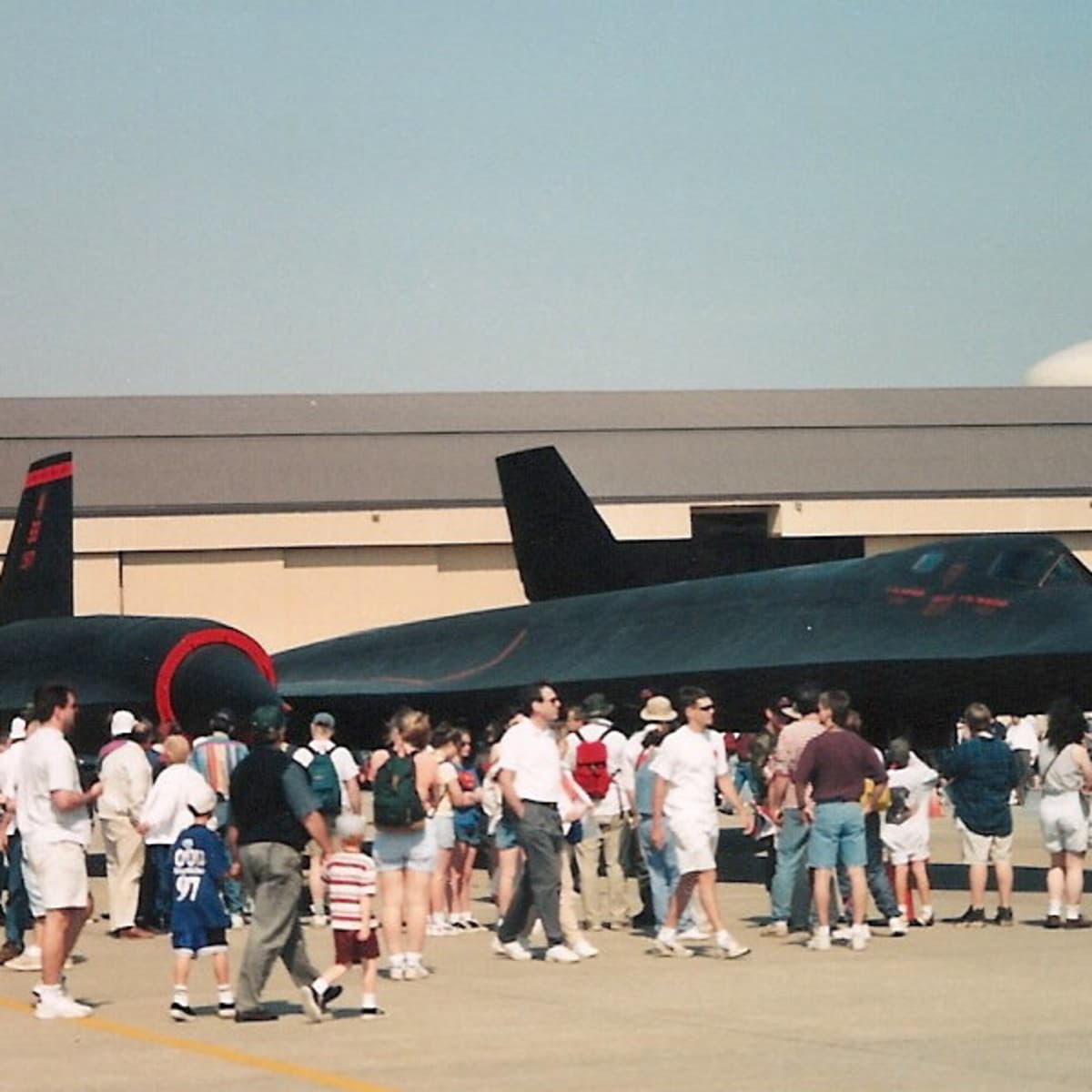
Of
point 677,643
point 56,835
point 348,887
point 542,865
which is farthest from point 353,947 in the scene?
point 677,643

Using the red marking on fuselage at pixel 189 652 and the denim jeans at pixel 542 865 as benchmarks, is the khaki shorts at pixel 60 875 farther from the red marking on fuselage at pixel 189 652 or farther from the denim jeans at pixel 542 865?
the red marking on fuselage at pixel 189 652

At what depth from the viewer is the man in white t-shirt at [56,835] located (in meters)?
12.3

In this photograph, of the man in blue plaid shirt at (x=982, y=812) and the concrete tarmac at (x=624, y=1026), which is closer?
the concrete tarmac at (x=624, y=1026)

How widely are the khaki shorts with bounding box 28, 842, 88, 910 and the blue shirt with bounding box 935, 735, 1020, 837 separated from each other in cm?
687

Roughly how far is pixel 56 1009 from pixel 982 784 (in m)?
7.31

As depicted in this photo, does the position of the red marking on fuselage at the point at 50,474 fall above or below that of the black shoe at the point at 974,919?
above

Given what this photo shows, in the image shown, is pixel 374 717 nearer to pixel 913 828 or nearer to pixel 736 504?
pixel 913 828

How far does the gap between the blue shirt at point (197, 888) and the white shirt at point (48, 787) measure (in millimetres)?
618

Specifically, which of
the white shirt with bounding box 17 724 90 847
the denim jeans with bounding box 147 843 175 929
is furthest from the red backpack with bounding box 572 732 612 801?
the white shirt with bounding box 17 724 90 847

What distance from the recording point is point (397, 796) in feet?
45.2

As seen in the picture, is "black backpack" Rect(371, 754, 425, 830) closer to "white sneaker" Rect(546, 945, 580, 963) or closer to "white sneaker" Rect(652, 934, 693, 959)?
"white sneaker" Rect(546, 945, 580, 963)

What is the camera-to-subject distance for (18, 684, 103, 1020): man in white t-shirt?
12.3 metres

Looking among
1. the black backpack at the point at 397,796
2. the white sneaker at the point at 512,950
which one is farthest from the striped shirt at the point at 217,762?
the black backpack at the point at 397,796

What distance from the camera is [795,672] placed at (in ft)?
72.3
